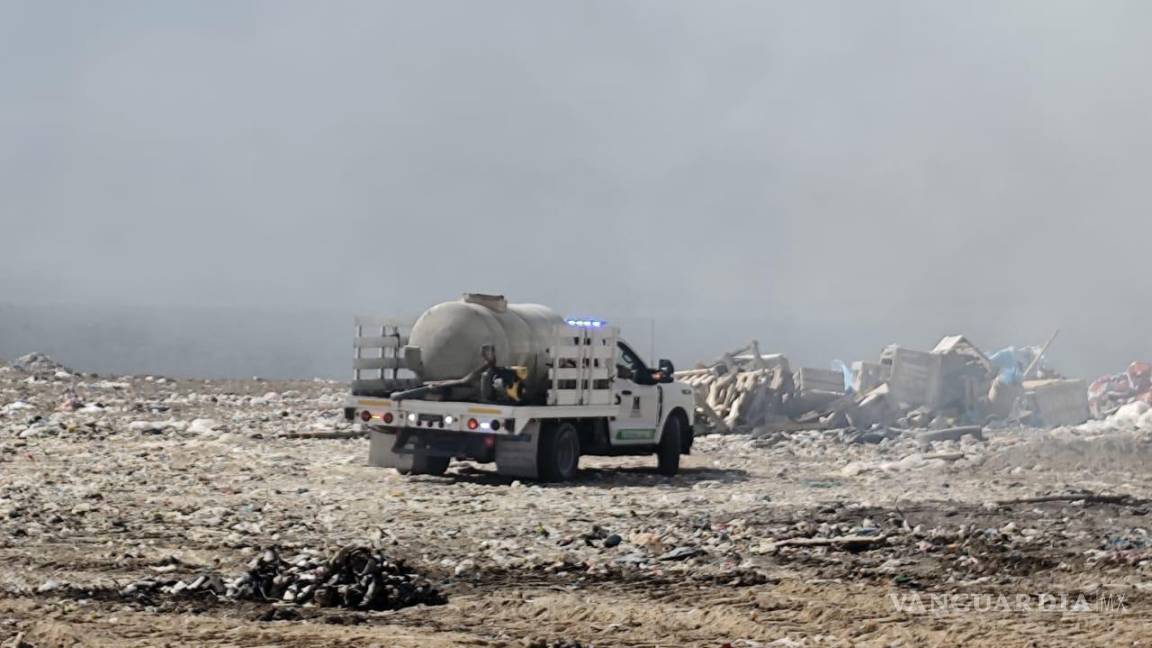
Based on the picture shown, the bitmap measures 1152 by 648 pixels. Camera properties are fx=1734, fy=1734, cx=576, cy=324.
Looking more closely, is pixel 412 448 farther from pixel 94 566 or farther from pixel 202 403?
pixel 202 403

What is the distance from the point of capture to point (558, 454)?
63.3ft

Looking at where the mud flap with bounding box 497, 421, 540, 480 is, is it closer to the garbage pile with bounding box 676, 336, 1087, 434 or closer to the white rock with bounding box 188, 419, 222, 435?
the white rock with bounding box 188, 419, 222, 435

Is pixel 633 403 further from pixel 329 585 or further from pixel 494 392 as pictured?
pixel 329 585

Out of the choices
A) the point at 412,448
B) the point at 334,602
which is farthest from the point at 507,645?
the point at 412,448

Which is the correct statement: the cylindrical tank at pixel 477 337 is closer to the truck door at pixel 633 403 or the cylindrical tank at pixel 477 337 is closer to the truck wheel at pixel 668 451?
the truck door at pixel 633 403

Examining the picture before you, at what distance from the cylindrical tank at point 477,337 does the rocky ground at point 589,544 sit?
51.9 inches

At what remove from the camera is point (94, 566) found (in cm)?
1180

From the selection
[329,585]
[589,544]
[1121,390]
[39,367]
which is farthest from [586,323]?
[39,367]

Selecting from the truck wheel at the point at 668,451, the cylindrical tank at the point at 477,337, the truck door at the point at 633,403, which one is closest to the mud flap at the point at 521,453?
the cylindrical tank at the point at 477,337

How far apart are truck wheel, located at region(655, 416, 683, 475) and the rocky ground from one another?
29 cm

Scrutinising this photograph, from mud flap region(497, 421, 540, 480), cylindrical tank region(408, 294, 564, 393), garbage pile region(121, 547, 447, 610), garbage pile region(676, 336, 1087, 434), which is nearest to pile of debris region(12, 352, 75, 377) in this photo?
garbage pile region(676, 336, 1087, 434)

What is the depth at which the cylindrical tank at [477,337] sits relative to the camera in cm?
1934

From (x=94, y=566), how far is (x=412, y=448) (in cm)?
758

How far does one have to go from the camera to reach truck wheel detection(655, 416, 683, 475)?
2127 centimetres
